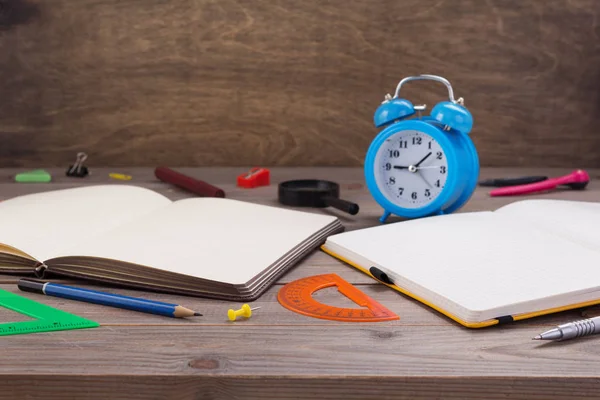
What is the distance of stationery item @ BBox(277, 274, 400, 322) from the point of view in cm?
63

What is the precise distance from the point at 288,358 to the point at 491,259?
0.93 ft

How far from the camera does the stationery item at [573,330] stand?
21.9 inches

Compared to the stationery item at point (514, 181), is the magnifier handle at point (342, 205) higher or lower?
higher

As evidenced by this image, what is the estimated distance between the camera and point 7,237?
2.51ft

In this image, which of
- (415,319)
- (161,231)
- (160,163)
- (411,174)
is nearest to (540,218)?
(411,174)

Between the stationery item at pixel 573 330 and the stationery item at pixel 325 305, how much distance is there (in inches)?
5.3

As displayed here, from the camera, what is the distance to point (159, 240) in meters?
0.78

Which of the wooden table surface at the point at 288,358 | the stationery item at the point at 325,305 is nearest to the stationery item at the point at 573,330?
the wooden table surface at the point at 288,358

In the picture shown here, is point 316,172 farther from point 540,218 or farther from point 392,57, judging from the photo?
point 540,218

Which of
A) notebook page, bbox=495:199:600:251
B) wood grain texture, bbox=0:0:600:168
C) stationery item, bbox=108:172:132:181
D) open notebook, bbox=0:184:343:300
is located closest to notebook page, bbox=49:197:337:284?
open notebook, bbox=0:184:343:300

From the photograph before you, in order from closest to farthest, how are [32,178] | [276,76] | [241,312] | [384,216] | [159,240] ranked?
[241,312] → [159,240] → [384,216] → [32,178] → [276,76]

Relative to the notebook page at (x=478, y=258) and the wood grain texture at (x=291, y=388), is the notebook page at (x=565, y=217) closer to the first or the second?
the notebook page at (x=478, y=258)

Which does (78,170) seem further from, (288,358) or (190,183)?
(288,358)

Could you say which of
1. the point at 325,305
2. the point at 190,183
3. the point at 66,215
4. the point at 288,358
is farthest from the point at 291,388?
the point at 190,183
